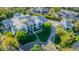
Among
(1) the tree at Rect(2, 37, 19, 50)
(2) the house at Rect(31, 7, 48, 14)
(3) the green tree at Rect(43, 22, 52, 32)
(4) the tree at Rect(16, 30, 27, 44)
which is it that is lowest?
(1) the tree at Rect(2, 37, 19, 50)

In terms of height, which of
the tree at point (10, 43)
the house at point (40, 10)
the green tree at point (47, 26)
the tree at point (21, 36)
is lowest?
the tree at point (10, 43)

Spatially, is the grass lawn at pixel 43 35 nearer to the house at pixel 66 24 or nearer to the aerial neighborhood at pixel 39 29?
the aerial neighborhood at pixel 39 29

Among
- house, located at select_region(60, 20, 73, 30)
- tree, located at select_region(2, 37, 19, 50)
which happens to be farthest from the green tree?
tree, located at select_region(2, 37, 19, 50)

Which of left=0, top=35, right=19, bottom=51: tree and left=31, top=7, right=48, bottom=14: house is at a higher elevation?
left=31, top=7, right=48, bottom=14: house

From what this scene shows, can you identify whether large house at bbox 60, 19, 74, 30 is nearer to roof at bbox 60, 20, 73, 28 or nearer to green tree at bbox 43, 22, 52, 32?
roof at bbox 60, 20, 73, 28

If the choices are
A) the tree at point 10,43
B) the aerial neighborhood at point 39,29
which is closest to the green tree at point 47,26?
the aerial neighborhood at point 39,29

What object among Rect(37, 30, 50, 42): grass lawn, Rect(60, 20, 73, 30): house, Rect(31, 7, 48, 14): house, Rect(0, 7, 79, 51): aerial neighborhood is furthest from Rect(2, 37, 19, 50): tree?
Rect(60, 20, 73, 30): house
